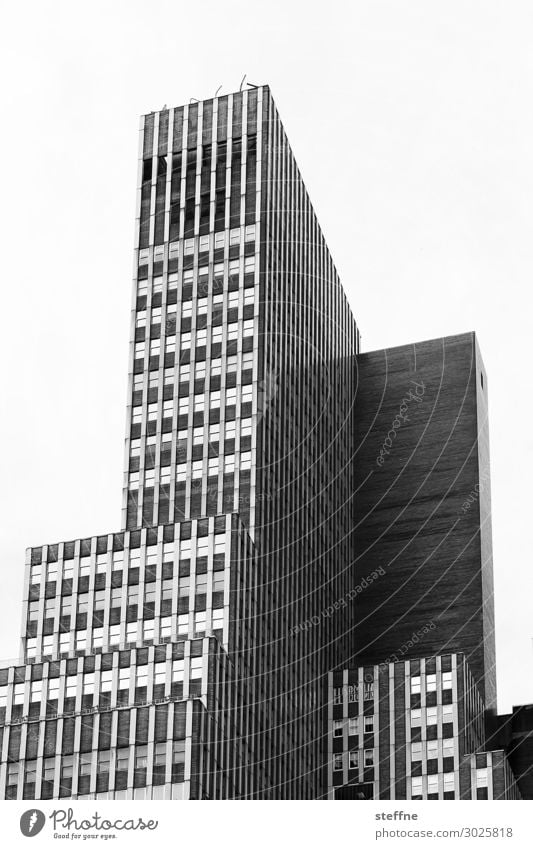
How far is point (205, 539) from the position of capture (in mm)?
163500

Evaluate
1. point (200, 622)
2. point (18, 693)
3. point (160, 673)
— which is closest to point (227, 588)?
point (200, 622)

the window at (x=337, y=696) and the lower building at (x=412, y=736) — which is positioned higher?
the window at (x=337, y=696)

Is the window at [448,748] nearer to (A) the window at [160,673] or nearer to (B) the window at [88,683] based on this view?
(A) the window at [160,673]

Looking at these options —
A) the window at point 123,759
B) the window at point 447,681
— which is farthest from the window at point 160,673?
the window at point 447,681

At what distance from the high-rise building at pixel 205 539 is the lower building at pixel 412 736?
2.90 meters

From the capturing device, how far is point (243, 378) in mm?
175750

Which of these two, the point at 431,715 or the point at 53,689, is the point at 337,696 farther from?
the point at 53,689

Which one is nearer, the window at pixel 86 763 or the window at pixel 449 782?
the window at pixel 86 763

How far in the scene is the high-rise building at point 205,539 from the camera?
500 feet

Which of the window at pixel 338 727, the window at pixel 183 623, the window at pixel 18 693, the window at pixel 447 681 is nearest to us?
the window at pixel 18 693

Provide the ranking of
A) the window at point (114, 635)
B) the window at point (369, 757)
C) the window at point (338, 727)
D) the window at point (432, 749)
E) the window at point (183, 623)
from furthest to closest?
the window at point (338, 727), the window at point (369, 757), the window at point (432, 749), the window at point (114, 635), the window at point (183, 623)

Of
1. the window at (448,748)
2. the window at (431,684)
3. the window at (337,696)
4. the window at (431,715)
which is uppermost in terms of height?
the window at (337,696)
